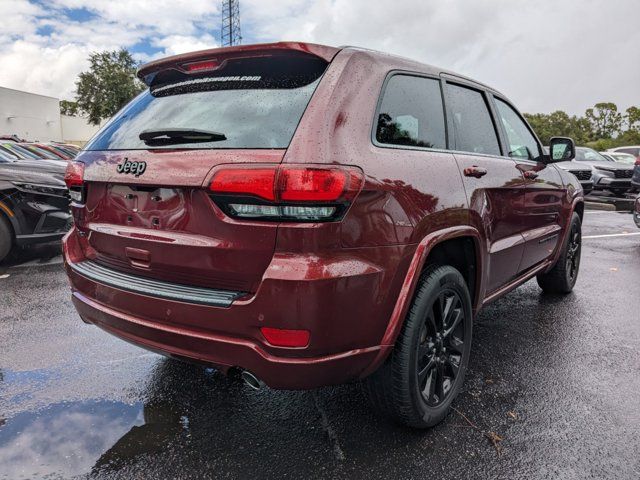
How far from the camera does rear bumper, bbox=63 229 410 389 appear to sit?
1.85 meters

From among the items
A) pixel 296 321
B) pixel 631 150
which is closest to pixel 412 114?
pixel 296 321

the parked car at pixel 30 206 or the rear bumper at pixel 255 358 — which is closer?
the rear bumper at pixel 255 358

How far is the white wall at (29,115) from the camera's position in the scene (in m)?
50.8

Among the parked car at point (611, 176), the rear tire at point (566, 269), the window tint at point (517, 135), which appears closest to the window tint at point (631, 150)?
the parked car at point (611, 176)

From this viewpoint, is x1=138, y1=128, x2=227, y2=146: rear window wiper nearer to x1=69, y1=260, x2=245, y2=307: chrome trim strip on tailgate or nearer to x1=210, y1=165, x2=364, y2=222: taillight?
x1=210, y1=165, x2=364, y2=222: taillight

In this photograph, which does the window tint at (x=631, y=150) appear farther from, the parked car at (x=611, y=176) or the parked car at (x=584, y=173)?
the parked car at (x=584, y=173)

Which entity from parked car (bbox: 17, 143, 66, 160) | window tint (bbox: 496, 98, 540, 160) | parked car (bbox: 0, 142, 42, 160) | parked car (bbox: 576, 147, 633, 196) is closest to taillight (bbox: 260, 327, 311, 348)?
window tint (bbox: 496, 98, 540, 160)

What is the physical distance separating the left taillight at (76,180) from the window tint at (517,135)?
2.78m

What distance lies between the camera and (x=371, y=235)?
1979mm

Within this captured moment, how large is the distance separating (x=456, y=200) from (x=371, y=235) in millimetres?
751

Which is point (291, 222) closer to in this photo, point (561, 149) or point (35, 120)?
point (561, 149)

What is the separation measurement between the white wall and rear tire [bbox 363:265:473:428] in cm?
5883

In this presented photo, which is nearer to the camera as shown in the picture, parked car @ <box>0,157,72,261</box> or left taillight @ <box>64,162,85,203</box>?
left taillight @ <box>64,162,85,203</box>

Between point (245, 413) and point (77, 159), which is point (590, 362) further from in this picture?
point (77, 159)
